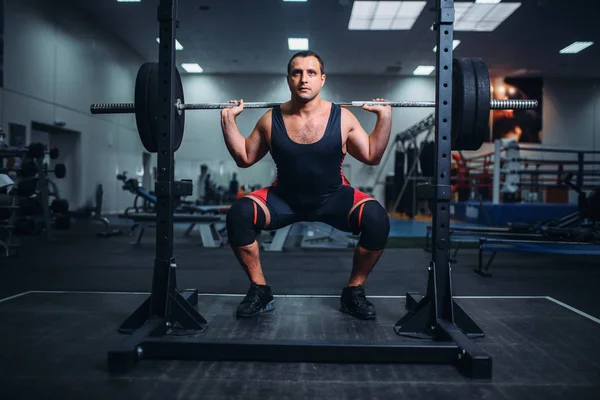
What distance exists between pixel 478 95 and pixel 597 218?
2658 mm

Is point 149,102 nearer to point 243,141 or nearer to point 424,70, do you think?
point 243,141

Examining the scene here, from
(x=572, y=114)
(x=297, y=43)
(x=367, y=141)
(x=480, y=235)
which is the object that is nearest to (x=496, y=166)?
(x=480, y=235)

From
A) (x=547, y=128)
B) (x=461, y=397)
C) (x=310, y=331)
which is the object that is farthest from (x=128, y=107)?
(x=547, y=128)

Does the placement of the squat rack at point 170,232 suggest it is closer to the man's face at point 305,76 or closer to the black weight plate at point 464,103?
the black weight plate at point 464,103

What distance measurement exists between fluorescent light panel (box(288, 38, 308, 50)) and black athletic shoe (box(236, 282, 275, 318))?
6843 mm

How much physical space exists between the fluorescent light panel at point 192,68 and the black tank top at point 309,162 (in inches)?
323

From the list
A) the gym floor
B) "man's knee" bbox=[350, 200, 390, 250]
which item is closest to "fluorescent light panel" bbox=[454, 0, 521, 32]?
the gym floor

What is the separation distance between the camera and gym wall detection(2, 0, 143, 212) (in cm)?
535

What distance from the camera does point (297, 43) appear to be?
784cm

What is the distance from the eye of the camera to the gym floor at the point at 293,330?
104 centimetres

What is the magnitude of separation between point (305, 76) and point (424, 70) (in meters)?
8.70

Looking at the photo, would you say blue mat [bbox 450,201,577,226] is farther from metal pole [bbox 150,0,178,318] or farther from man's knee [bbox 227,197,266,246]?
metal pole [bbox 150,0,178,318]

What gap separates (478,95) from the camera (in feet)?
4.56

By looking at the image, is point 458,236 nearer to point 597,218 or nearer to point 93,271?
point 597,218
